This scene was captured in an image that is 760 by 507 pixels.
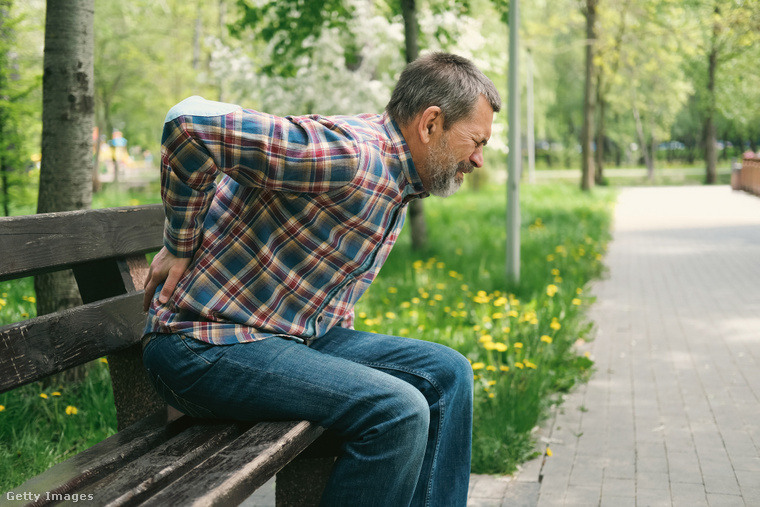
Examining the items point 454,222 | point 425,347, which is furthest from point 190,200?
point 454,222

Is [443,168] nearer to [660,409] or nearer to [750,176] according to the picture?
[660,409]

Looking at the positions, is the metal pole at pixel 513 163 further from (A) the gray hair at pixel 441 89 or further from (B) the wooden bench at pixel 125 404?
(A) the gray hair at pixel 441 89

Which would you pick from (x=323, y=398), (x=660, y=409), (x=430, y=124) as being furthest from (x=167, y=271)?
(x=660, y=409)

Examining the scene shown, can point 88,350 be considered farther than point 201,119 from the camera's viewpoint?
Yes

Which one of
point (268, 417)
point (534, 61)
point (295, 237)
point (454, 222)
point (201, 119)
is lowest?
point (454, 222)

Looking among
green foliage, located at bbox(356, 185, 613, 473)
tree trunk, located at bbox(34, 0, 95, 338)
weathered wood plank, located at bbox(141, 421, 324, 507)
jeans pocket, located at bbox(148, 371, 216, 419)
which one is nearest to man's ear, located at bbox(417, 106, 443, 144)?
weathered wood plank, located at bbox(141, 421, 324, 507)

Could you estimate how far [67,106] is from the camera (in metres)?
3.63

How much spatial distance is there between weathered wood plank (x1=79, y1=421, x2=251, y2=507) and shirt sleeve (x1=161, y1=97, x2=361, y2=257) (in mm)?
531

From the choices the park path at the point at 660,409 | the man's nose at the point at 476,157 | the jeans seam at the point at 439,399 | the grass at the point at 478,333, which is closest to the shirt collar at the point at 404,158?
the man's nose at the point at 476,157

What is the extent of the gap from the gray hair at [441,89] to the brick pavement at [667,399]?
158 cm

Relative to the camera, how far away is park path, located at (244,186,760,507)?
2.99m

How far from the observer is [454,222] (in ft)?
38.2

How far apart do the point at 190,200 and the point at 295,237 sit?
0.28m

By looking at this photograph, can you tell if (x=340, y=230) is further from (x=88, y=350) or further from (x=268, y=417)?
(x=88, y=350)
